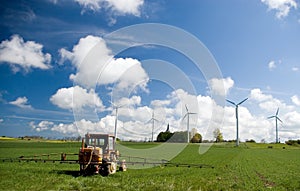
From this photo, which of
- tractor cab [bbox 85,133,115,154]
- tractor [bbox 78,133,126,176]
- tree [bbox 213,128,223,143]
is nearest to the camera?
tractor [bbox 78,133,126,176]

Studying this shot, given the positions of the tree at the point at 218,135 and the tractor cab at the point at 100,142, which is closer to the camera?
the tractor cab at the point at 100,142

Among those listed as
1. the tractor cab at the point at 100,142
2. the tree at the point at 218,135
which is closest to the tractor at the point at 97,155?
the tractor cab at the point at 100,142

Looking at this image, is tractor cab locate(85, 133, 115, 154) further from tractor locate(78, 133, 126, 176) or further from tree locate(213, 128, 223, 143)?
tree locate(213, 128, 223, 143)

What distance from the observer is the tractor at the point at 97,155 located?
22.9m

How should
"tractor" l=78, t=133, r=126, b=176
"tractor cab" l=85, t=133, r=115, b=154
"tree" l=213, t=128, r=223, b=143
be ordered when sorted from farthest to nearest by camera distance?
"tree" l=213, t=128, r=223, b=143, "tractor cab" l=85, t=133, r=115, b=154, "tractor" l=78, t=133, r=126, b=176

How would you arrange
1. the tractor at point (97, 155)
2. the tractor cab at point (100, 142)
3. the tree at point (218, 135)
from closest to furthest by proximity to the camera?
1. the tractor at point (97, 155)
2. the tractor cab at point (100, 142)
3. the tree at point (218, 135)

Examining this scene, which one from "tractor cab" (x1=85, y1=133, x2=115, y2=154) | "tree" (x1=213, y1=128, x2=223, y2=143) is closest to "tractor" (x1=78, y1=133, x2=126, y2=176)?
"tractor cab" (x1=85, y1=133, x2=115, y2=154)

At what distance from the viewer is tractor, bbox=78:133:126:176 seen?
22.9 m

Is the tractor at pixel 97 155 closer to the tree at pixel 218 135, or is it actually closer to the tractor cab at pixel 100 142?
the tractor cab at pixel 100 142

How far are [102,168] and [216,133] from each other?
154 metres

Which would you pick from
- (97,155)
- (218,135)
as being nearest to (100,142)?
(97,155)

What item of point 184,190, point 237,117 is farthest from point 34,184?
point 237,117

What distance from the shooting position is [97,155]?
23.1m

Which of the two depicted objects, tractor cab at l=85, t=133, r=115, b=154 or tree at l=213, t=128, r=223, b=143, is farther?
tree at l=213, t=128, r=223, b=143
